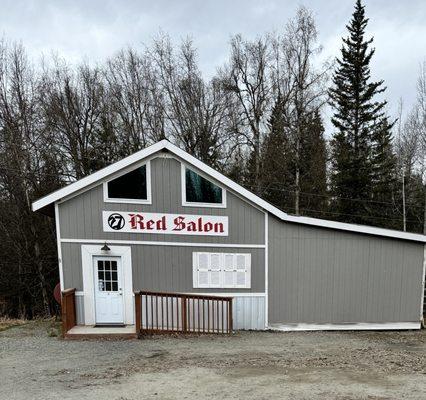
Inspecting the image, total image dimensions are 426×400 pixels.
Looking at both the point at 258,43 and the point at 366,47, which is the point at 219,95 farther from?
the point at 366,47

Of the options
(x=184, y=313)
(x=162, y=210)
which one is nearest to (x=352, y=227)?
(x=184, y=313)

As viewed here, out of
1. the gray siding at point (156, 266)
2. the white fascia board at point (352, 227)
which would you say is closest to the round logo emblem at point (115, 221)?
the gray siding at point (156, 266)

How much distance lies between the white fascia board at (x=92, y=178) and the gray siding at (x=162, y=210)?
0.84ft

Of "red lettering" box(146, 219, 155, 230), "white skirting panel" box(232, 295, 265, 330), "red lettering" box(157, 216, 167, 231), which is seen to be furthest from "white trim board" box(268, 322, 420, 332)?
"red lettering" box(146, 219, 155, 230)

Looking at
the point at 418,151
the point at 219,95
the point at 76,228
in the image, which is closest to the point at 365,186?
the point at 418,151

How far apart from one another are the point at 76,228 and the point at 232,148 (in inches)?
571

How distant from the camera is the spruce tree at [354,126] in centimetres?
2114

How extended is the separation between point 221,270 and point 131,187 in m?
3.36

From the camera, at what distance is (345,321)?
9969 mm

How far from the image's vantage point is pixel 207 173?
30.7ft

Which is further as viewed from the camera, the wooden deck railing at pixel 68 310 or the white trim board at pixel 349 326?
the white trim board at pixel 349 326

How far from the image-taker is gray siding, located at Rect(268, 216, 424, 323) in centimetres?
979

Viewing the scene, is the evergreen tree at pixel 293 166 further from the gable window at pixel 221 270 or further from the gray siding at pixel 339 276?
the gable window at pixel 221 270

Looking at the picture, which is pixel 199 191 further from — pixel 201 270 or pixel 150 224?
pixel 201 270
